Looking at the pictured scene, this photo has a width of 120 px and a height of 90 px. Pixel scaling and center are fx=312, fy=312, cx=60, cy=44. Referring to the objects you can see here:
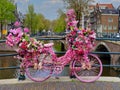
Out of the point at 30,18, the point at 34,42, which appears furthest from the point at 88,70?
the point at 30,18

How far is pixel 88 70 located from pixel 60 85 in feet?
2.63

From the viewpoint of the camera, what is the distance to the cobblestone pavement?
244 inches

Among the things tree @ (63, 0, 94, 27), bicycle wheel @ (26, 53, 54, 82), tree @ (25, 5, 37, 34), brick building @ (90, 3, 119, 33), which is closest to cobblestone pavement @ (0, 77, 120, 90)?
bicycle wheel @ (26, 53, 54, 82)

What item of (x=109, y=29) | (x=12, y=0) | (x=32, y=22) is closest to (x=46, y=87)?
(x=12, y=0)

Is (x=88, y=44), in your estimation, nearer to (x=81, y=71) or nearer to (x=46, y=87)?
(x=81, y=71)

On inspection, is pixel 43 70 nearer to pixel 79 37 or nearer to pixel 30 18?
pixel 79 37

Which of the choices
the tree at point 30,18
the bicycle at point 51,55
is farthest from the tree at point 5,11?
the bicycle at point 51,55

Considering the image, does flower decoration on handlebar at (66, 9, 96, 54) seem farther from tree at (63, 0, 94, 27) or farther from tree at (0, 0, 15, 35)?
tree at (0, 0, 15, 35)

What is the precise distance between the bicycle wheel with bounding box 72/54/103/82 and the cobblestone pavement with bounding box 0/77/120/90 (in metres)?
0.12

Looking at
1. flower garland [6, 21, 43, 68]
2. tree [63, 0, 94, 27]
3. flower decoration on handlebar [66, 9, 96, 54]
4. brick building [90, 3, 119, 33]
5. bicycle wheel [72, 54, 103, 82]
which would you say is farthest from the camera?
brick building [90, 3, 119, 33]

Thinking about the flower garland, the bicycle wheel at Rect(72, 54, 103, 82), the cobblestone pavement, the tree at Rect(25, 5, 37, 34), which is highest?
the tree at Rect(25, 5, 37, 34)

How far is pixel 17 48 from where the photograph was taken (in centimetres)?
625

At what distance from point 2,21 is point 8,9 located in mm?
2159

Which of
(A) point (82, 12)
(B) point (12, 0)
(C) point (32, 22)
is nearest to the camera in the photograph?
(A) point (82, 12)
